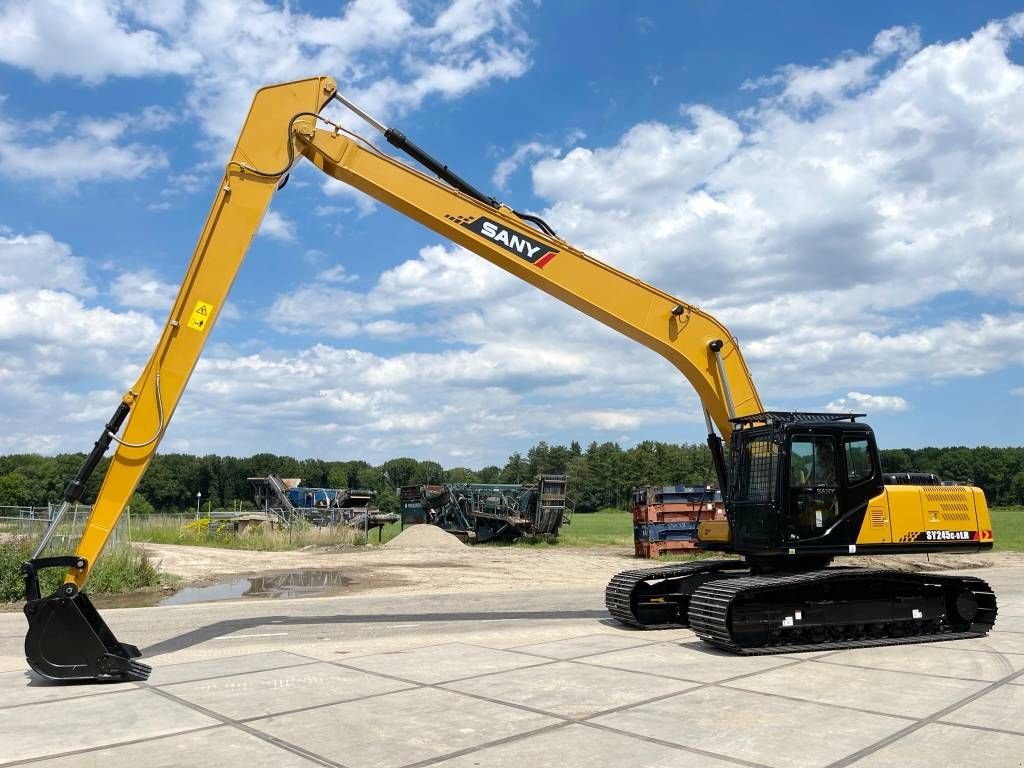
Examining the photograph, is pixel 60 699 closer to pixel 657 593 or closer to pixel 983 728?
pixel 657 593

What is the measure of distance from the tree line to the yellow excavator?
84.8m

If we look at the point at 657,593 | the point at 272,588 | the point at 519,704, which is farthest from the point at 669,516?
the point at 519,704

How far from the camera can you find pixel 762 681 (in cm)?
805

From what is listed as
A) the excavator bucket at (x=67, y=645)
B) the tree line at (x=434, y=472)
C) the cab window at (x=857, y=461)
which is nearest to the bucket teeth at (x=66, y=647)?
the excavator bucket at (x=67, y=645)

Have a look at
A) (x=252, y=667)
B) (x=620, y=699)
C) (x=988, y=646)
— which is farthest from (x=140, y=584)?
(x=988, y=646)

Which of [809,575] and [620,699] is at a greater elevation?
[809,575]

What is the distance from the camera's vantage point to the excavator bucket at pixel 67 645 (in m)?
8.06

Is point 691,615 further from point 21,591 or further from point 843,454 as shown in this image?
point 21,591

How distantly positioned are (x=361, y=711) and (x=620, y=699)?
2146mm

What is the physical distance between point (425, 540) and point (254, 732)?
24.5 metres

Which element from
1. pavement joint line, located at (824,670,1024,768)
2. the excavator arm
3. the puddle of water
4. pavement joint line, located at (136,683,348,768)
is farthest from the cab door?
the puddle of water

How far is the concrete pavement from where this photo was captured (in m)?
5.78

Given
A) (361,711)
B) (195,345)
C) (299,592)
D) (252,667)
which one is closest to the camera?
(361,711)

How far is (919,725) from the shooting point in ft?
21.0
